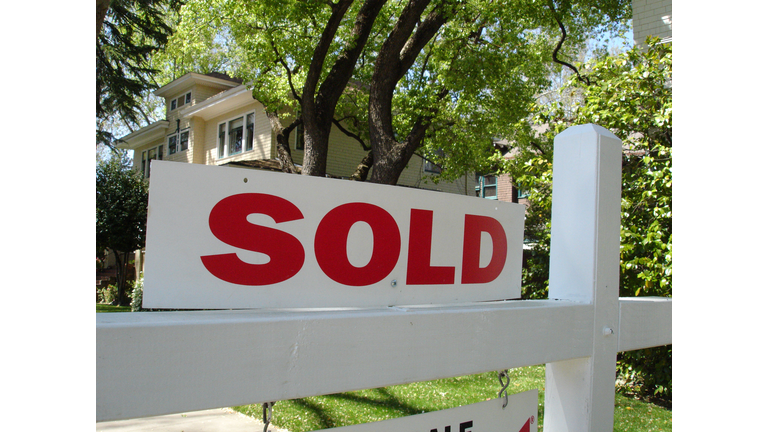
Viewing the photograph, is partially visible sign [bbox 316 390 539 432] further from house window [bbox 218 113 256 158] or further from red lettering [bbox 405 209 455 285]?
house window [bbox 218 113 256 158]

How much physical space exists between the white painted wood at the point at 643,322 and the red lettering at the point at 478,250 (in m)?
0.47

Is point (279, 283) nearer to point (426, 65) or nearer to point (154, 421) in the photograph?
point (154, 421)

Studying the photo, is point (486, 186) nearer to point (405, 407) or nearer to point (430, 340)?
point (405, 407)

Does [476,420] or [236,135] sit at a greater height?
[236,135]

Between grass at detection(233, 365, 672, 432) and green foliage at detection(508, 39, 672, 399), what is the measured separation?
63cm

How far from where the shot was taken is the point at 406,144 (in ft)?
39.7

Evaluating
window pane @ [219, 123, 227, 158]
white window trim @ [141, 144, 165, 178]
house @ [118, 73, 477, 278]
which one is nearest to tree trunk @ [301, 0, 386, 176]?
house @ [118, 73, 477, 278]

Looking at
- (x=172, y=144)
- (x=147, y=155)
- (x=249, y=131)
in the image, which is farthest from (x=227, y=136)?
(x=147, y=155)

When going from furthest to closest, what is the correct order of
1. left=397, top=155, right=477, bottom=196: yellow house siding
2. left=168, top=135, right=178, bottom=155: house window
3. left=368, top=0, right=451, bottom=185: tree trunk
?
left=168, top=135, right=178, bottom=155: house window → left=397, top=155, right=477, bottom=196: yellow house siding → left=368, top=0, right=451, bottom=185: tree trunk

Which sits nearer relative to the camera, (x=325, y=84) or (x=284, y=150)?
(x=325, y=84)

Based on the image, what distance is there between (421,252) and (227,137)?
2126cm

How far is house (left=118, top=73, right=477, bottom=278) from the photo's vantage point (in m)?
19.8

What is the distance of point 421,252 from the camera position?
5.20ft

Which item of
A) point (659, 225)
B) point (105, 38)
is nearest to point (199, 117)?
point (105, 38)
